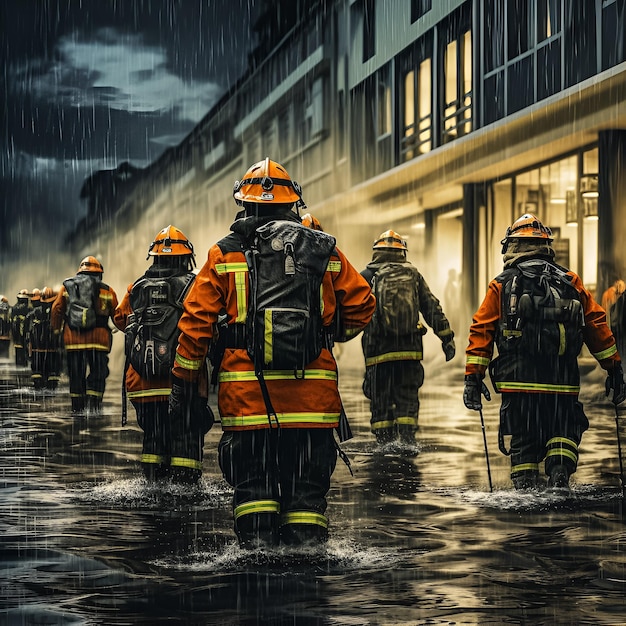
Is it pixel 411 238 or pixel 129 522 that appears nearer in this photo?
pixel 129 522

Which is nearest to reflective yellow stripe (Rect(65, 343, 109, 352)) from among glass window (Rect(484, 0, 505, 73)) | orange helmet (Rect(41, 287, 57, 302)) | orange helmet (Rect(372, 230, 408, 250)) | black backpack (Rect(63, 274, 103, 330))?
black backpack (Rect(63, 274, 103, 330))

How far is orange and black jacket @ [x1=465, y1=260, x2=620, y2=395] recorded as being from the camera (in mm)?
8008

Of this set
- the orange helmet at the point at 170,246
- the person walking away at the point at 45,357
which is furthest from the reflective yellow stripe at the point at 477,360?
the person walking away at the point at 45,357

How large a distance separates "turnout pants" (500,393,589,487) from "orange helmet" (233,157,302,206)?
2.56 metres

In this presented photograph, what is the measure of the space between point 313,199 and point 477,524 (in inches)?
1133

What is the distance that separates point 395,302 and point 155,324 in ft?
10.3

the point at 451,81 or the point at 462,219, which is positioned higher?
the point at 451,81

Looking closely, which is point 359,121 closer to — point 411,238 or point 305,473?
point 411,238

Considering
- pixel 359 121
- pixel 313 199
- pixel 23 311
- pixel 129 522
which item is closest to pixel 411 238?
pixel 359 121

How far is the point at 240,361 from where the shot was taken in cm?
591

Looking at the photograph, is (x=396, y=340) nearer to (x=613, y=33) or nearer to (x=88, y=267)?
(x=88, y=267)

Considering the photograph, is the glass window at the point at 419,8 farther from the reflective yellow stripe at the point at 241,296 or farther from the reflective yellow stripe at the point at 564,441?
the reflective yellow stripe at the point at 241,296

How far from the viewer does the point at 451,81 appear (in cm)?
2553

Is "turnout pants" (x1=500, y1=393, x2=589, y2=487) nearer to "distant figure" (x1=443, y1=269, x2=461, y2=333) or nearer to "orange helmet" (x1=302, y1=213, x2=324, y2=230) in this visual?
"orange helmet" (x1=302, y1=213, x2=324, y2=230)
